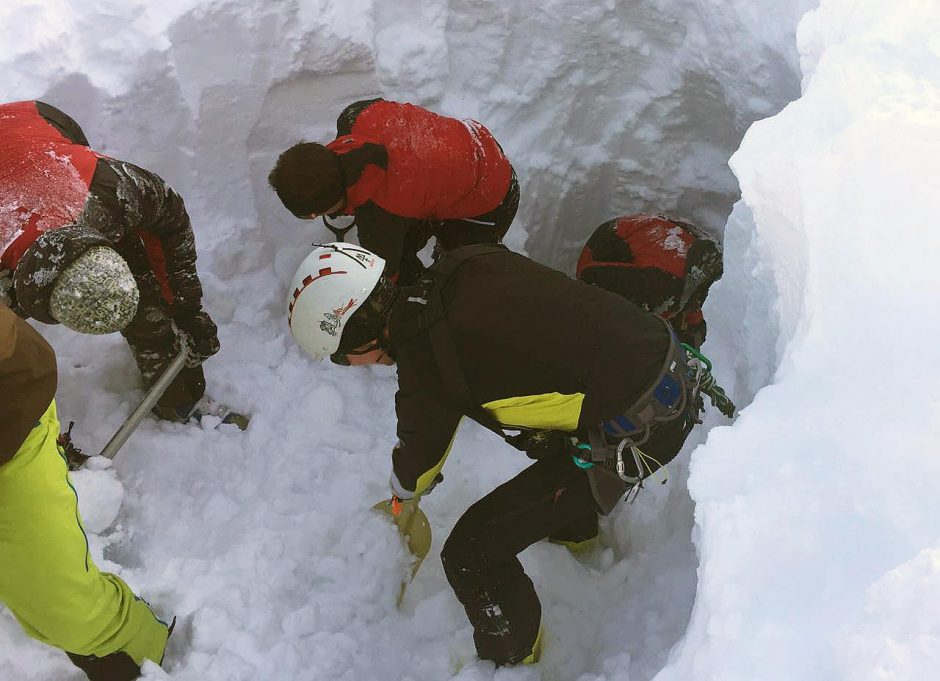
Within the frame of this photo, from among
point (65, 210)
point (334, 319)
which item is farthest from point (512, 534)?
point (65, 210)

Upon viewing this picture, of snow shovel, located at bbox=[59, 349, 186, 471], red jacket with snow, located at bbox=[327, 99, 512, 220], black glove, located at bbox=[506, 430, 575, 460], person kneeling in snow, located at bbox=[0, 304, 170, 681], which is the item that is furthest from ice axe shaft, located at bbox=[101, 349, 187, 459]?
black glove, located at bbox=[506, 430, 575, 460]

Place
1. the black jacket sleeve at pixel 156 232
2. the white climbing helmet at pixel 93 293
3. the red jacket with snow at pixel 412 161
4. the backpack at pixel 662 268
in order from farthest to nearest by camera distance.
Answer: the backpack at pixel 662 268
the red jacket with snow at pixel 412 161
the black jacket sleeve at pixel 156 232
the white climbing helmet at pixel 93 293

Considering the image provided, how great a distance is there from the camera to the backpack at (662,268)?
116 inches

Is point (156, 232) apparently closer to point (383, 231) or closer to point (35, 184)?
point (35, 184)

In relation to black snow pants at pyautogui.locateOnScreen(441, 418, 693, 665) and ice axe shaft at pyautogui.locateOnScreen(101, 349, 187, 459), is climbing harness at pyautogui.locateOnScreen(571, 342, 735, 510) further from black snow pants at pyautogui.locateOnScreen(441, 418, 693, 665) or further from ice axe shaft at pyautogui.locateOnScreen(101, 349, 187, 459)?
ice axe shaft at pyautogui.locateOnScreen(101, 349, 187, 459)

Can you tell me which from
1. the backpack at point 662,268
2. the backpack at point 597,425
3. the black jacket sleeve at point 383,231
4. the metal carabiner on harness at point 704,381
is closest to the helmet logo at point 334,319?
the backpack at point 597,425

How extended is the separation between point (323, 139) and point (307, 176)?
975 mm

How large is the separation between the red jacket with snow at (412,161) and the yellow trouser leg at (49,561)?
119 cm

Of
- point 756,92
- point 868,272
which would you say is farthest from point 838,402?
point 756,92

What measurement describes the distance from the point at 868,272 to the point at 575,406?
73 centimetres

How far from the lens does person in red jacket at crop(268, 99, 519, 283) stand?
2307mm

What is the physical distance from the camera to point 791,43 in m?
2.89

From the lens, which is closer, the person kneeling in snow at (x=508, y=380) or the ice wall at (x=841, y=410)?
the ice wall at (x=841, y=410)

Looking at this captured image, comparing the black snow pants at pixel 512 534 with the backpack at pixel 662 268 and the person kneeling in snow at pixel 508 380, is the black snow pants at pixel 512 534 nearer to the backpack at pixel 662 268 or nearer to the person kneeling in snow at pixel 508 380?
the person kneeling in snow at pixel 508 380
